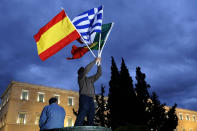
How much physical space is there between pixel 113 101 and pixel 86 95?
15073 mm

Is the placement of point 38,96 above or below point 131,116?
above

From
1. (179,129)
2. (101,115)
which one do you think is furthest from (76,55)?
(179,129)

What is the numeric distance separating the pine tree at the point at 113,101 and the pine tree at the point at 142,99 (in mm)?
2040

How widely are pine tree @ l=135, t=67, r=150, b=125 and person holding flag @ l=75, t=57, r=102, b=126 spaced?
14166mm

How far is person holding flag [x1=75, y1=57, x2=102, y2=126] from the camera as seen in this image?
4980mm

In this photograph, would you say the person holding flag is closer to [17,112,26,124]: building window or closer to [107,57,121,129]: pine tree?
[107,57,121,129]: pine tree

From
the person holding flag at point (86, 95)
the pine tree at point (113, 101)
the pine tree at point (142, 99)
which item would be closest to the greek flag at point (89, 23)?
the person holding flag at point (86, 95)

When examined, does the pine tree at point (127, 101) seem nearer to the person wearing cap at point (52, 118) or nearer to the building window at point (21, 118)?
the person wearing cap at point (52, 118)

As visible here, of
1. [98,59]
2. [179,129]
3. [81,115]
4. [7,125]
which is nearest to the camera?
[81,115]

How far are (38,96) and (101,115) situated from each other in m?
16.8

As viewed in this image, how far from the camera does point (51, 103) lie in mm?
4586

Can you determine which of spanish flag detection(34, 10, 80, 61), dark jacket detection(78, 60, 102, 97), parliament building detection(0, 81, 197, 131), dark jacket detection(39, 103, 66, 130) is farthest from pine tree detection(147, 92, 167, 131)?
parliament building detection(0, 81, 197, 131)

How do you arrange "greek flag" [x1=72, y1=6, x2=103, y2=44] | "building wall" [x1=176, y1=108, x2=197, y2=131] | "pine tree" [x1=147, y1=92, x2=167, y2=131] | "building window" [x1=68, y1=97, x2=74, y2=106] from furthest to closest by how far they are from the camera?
1. "building wall" [x1=176, y1=108, x2=197, y2=131]
2. "building window" [x1=68, y1=97, x2=74, y2=106]
3. "pine tree" [x1=147, y1=92, x2=167, y2=131]
4. "greek flag" [x1=72, y1=6, x2=103, y2=44]

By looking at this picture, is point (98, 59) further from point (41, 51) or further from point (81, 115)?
point (41, 51)
